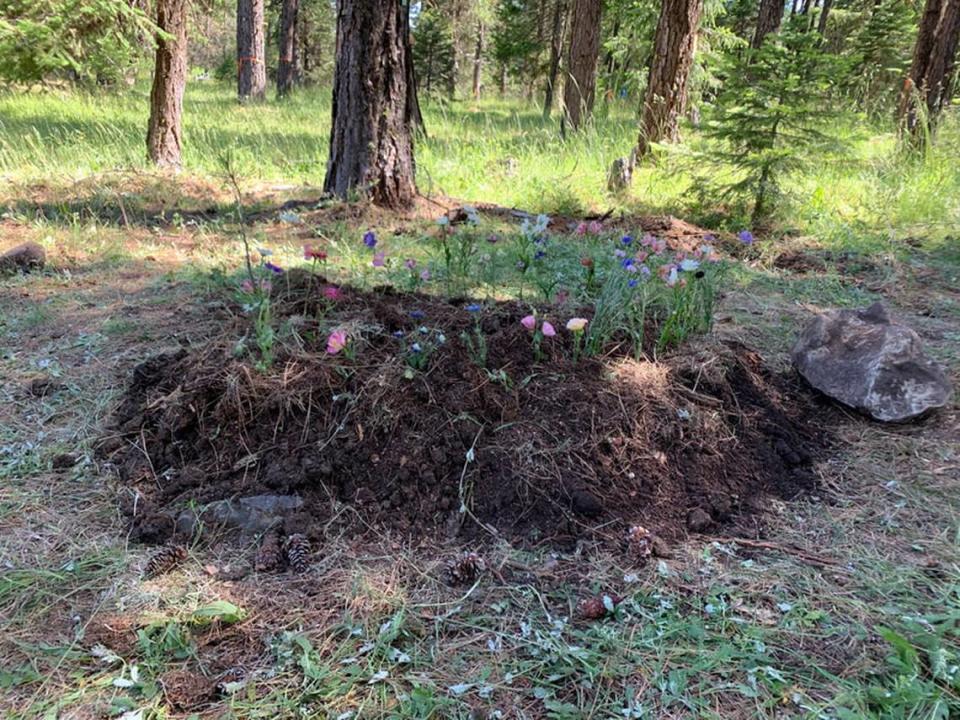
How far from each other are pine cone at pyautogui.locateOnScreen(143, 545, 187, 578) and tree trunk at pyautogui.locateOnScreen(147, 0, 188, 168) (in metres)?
5.70

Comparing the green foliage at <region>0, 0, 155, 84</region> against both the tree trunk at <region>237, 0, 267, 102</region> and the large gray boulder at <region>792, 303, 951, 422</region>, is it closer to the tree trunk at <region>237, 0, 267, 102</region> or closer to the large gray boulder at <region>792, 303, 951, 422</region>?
the large gray boulder at <region>792, 303, 951, 422</region>

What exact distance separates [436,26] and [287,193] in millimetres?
19822

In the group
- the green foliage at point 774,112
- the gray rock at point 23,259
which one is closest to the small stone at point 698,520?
the green foliage at point 774,112

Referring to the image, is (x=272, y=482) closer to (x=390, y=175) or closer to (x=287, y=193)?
(x=390, y=175)

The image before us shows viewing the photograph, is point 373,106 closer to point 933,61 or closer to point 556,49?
point 933,61

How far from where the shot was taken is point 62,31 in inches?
204

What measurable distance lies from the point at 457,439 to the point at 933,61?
9.10 meters

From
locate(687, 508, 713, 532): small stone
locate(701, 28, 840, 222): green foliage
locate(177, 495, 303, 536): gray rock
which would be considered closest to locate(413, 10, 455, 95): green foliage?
locate(701, 28, 840, 222): green foliage

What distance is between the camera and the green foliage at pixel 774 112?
14.8 ft

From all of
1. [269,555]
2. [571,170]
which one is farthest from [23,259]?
[571,170]

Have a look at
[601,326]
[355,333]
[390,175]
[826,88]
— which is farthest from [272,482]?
[826,88]

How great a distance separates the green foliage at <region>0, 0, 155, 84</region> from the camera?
4.96 m

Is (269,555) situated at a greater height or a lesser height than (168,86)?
lesser

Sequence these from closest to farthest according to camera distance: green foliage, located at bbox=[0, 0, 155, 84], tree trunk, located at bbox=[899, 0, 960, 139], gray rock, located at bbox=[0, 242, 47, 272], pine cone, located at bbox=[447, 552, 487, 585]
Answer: pine cone, located at bbox=[447, 552, 487, 585] → gray rock, located at bbox=[0, 242, 47, 272] → green foliage, located at bbox=[0, 0, 155, 84] → tree trunk, located at bbox=[899, 0, 960, 139]
